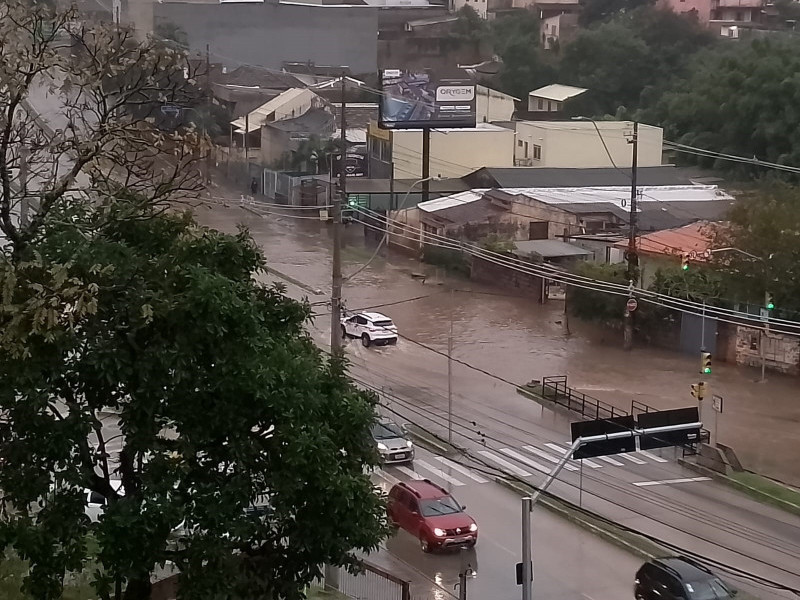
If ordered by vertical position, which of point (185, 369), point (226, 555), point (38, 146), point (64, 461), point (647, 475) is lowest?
point (647, 475)

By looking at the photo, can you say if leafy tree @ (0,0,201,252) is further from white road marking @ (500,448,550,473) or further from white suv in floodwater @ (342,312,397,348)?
white suv in floodwater @ (342,312,397,348)

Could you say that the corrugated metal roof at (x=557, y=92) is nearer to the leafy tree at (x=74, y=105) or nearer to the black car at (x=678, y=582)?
the black car at (x=678, y=582)

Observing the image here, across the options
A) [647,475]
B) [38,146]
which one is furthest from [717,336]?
[38,146]

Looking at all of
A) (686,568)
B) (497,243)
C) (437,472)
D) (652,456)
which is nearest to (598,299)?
(497,243)

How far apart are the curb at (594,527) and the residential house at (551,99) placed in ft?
62.7

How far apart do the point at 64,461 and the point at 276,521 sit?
0.59m

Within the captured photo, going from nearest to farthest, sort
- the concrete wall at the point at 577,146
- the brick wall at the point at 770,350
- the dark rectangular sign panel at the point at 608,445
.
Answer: the dark rectangular sign panel at the point at 608,445
the brick wall at the point at 770,350
the concrete wall at the point at 577,146

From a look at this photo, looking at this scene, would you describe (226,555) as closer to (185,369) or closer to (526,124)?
(185,369)

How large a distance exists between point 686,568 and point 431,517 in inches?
60.2

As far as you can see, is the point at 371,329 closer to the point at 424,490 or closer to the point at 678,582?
the point at 424,490

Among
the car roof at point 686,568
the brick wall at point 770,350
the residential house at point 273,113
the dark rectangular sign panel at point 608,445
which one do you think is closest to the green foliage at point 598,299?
the brick wall at point 770,350

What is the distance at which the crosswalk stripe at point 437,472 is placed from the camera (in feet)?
26.2

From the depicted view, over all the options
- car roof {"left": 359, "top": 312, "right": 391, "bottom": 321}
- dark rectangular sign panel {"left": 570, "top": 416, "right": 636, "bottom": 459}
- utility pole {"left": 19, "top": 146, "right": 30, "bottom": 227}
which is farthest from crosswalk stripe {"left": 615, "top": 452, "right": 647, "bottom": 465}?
utility pole {"left": 19, "top": 146, "right": 30, "bottom": 227}

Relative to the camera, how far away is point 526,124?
67.8ft
